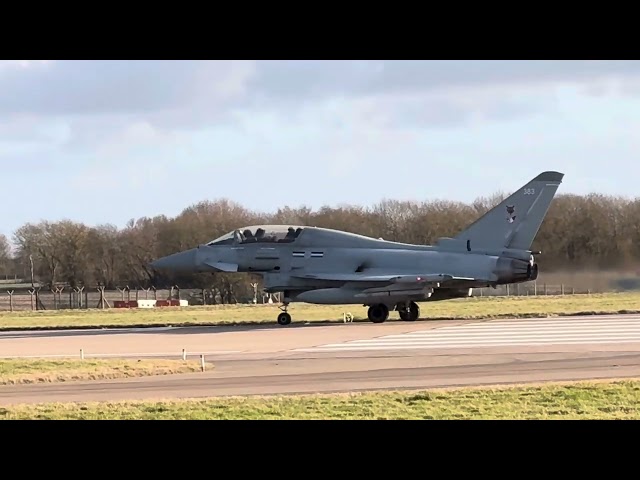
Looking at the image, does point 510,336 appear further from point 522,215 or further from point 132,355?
point 132,355

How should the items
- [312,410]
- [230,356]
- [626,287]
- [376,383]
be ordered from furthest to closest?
[626,287] → [230,356] → [376,383] → [312,410]

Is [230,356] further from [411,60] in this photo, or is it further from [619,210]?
[619,210]

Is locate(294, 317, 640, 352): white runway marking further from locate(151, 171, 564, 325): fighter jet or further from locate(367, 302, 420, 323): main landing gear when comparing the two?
locate(367, 302, 420, 323): main landing gear

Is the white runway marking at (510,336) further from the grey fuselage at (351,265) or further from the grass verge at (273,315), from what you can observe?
the grass verge at (273,315)

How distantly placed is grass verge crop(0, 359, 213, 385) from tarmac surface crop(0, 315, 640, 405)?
1.81ft

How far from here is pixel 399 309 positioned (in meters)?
28.3

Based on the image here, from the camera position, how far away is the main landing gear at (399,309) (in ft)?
91.2

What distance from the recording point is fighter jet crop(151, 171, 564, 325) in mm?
26984

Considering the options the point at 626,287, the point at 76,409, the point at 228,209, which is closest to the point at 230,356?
the point at 76,409

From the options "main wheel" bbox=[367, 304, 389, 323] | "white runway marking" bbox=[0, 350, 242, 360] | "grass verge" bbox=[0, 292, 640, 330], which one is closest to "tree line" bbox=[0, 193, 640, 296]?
"grass verge" bbox=[0, 292, 640, 330]
